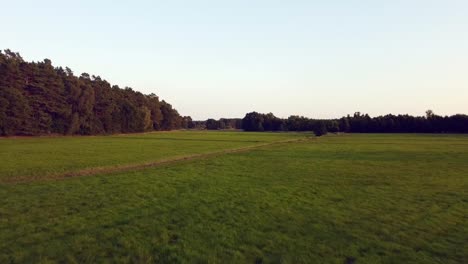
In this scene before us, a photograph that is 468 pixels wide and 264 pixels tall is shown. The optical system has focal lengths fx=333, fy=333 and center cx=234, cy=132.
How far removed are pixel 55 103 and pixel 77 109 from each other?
8.14 meters

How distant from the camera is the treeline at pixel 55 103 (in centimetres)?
7312

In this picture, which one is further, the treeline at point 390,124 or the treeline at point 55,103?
the treeline at point 390,124

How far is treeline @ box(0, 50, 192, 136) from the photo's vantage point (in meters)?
73.1

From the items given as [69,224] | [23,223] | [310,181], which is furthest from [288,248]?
[310,181]

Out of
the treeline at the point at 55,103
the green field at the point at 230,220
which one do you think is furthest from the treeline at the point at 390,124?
the green field at the point at 230,220

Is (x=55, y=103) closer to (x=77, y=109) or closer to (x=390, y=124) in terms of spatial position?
(x=77, y=109)

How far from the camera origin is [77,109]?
94.4 meters

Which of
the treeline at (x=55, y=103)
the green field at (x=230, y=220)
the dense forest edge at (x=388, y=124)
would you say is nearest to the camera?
the green field at (x=230, y=220)

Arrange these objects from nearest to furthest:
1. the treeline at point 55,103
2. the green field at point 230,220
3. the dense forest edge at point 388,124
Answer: the green field at point 230,220
the treeline at point 55,103
the dense forest edge at point 388,124

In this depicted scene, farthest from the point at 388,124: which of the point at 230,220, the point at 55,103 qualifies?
the point at 230,220

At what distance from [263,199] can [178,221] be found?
526 cm

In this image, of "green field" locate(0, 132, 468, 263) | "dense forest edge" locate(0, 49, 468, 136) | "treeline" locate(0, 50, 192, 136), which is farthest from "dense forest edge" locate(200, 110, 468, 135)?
"green field" locate(0, 132, 468, 263)

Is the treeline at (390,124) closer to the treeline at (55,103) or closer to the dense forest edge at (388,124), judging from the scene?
the dense forest edge at (388,124)

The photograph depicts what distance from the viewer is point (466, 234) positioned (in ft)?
35.6
